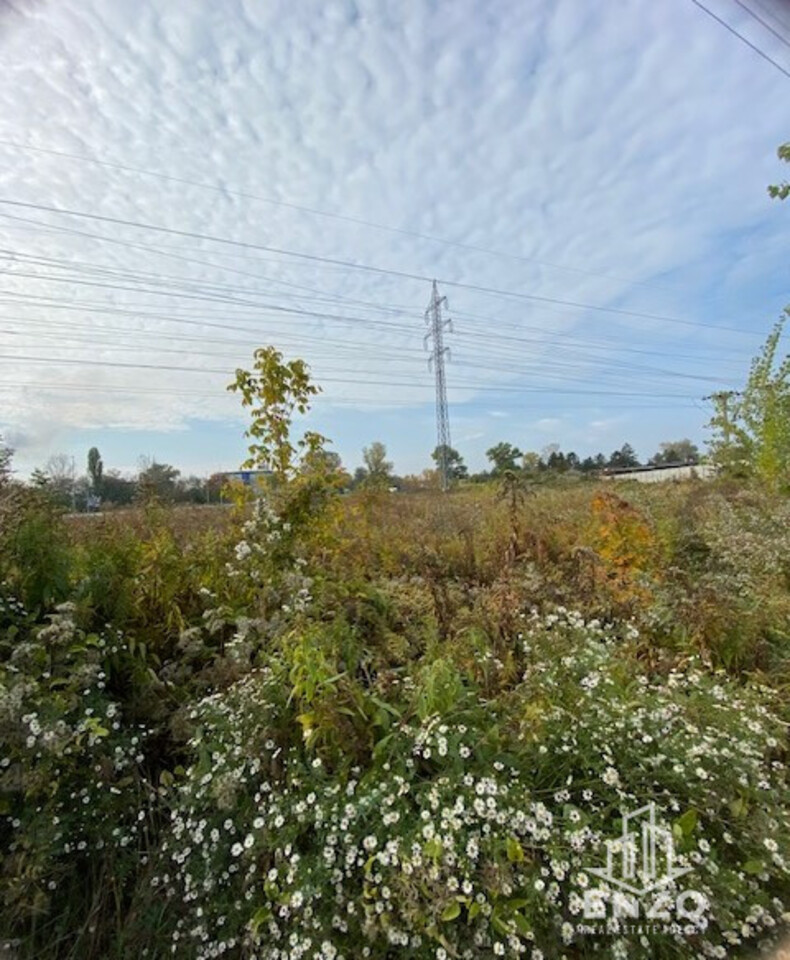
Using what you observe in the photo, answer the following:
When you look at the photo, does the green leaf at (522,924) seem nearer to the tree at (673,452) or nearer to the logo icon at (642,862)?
the logo icon at (642,862)

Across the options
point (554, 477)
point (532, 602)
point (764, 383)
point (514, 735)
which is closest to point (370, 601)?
point (532, 602)

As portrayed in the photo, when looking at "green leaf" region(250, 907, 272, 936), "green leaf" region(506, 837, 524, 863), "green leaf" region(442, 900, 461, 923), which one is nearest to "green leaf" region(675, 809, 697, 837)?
"green leaf" region(506, 837, 524, 863)

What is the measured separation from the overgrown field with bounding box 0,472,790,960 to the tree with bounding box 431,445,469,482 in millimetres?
21176

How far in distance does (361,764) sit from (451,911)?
1.68ft

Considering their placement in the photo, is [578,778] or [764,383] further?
[764,383]

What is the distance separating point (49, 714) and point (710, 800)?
2.06 m

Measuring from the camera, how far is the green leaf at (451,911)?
1.15 meters

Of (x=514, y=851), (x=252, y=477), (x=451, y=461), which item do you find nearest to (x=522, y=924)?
(x=514, y=851)

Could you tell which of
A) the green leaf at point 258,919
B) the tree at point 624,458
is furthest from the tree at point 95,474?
the tree at point 624,458

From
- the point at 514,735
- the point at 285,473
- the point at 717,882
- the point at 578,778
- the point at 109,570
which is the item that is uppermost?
the point at 285,473

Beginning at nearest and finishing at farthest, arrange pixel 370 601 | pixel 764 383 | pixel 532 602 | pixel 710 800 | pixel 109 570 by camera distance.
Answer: pixel 710 800
pixel 109 570
pixel 532 602
pixel 370 601
pixel 764 383

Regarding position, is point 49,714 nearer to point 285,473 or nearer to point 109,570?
point 109,570

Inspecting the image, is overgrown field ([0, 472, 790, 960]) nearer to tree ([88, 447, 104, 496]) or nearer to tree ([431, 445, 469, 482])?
tree ([88, 447, 104, 496])

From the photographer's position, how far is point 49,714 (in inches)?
62.4
